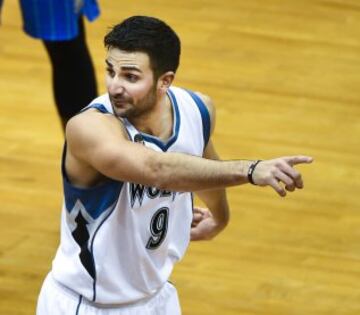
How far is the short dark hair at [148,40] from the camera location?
263 cm

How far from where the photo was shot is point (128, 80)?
2.64 meters

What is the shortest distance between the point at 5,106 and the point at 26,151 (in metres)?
0.49

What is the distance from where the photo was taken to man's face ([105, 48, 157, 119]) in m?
2.62

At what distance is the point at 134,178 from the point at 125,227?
280 millimetres

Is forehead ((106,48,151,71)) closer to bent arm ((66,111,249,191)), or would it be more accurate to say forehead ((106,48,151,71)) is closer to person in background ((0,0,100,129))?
bent arm ((66,111,249,191))

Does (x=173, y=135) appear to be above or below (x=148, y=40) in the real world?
below

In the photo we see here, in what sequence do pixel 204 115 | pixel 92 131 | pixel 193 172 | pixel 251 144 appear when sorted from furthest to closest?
1. pixel 251 144
2. pixel 204 115
3. pixel 92 131
4. pixel 193 172

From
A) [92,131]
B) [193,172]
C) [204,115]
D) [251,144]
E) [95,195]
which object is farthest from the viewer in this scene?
[251,144]

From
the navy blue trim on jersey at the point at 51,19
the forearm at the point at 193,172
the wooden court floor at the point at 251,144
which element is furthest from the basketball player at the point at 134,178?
the navy blue trim on jersey at the point at 51,19

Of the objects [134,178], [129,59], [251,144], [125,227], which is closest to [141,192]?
[125,227]

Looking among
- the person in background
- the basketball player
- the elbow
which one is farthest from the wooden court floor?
the elbow

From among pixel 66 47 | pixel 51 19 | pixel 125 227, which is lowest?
pixel 66 47

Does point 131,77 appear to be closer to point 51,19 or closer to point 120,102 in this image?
point 120,102

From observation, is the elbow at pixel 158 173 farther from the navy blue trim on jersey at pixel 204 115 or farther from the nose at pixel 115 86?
the navy blue trim on jersey at pixel 204 115
